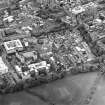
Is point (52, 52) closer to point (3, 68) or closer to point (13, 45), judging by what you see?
point (13, 45)

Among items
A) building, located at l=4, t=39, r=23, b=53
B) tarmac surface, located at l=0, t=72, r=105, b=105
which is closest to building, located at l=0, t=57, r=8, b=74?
building, located at l=4, t=39, r=23, b=53

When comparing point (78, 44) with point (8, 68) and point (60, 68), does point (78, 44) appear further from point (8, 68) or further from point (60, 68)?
point (8, 68)

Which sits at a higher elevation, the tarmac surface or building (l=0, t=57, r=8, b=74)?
building (l=0, t=57, r=8, b=74)

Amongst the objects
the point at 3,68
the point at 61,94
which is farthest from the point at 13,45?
the point at 61,94

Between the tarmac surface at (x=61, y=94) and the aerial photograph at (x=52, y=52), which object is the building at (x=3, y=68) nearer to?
the aerial photograph at (x=52, y=52)

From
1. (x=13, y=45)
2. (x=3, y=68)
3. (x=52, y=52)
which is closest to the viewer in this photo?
(x=3, y=68)

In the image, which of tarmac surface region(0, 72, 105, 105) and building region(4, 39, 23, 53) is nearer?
tarmac surface region(0, 72, 105, 105)

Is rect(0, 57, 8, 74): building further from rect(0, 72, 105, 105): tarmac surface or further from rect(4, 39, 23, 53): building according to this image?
rect(0, 72, 105, 105): tarmac surface

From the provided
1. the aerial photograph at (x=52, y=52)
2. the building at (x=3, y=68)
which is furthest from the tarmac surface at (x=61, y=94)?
the building at (x=3, y=68)
